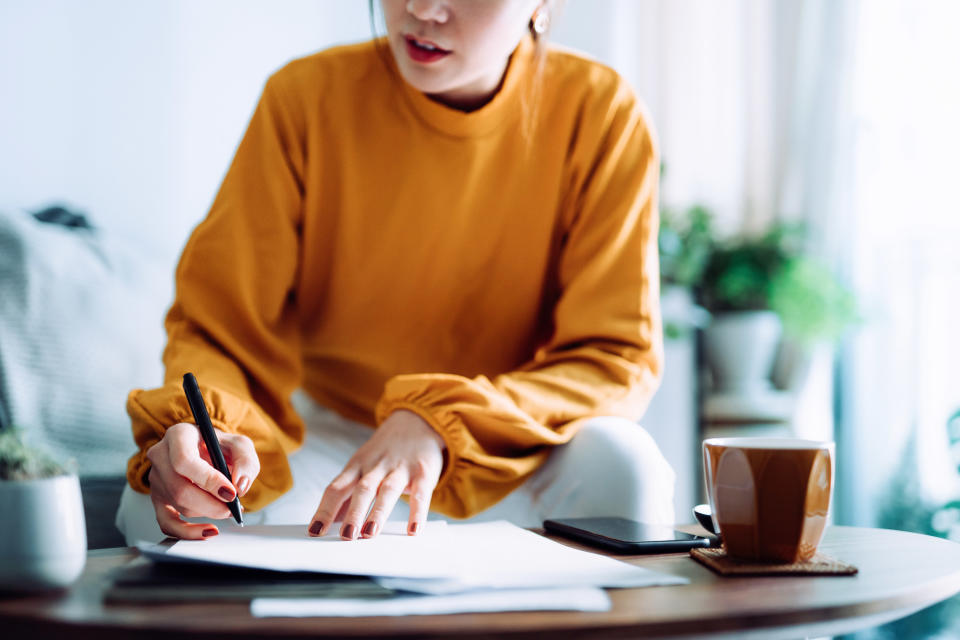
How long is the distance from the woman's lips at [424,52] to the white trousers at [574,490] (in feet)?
1.40

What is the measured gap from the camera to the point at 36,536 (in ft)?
1.51

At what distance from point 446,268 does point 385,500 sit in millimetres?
490

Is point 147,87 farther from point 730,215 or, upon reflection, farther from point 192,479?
point 730,215

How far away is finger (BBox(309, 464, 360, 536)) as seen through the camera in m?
0.62

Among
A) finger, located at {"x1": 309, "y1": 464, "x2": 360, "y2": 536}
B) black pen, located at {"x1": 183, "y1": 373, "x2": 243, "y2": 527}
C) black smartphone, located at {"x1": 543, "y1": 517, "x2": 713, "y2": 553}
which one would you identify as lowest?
black smartphone, located at {"x1": 543, "y1": 517, "x2": 713, "y2": 553}

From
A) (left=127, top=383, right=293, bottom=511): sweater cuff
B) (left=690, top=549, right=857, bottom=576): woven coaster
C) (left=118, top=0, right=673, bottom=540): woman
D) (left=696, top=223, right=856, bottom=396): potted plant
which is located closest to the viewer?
(left=690, top=549, right=857, bottom=576): woven coaster

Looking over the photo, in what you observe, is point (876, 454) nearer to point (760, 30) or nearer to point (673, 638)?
point (760, 30)

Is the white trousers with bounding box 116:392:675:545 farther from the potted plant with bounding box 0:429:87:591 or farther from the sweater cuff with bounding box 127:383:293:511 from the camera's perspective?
the potted plant with bounding box 0:429:87:591

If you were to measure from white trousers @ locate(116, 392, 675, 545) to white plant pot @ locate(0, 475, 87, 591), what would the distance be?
0.31 m

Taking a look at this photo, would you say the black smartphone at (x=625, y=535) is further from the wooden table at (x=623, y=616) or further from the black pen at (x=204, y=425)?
the black pen at (x=204, y=425)

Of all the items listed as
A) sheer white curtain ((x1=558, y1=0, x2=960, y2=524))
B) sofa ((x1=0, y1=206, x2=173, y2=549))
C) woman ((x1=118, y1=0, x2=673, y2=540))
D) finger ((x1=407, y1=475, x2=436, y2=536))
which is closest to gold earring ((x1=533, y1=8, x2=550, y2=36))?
woman ((x1=118, y1=0, x2=673, y2=540))

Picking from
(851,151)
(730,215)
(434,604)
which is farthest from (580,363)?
(730,215)

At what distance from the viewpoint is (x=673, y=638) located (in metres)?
0.41

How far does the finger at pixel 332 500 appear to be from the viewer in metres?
0.62
